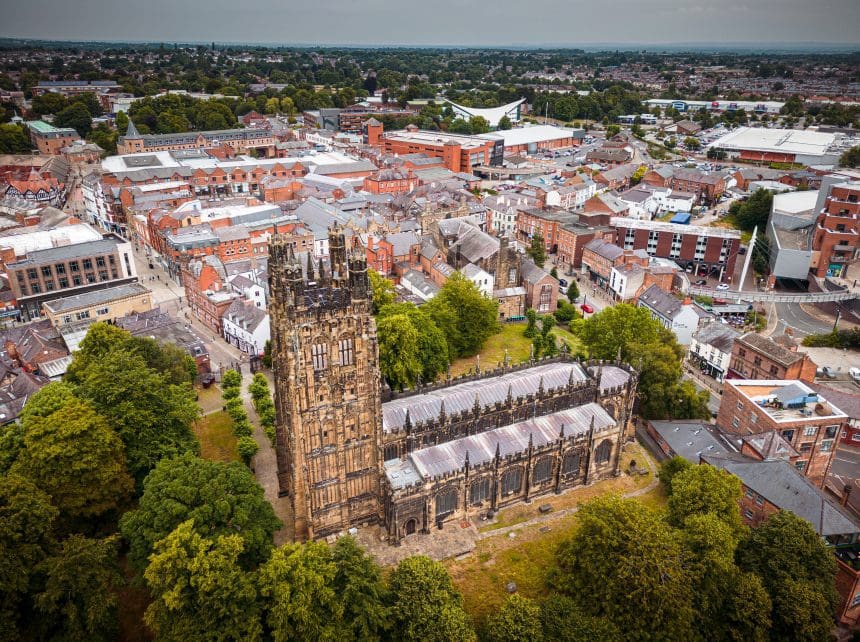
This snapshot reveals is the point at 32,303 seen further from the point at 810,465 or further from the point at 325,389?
the point at 810,465

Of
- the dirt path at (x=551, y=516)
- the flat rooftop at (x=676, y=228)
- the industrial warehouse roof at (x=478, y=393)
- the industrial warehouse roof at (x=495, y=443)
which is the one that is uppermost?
the industrial warehouse roof at (x=478, y=393)

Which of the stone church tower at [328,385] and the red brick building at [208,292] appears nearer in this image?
the stone church tower at [328,385]

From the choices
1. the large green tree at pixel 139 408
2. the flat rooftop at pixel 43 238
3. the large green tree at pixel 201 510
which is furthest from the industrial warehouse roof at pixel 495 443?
the flat rooftop at pixel 43 238

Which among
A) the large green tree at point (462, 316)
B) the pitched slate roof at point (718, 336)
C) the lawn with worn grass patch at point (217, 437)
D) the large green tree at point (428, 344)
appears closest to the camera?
the lawn with worn grass patch at point (217, 437)

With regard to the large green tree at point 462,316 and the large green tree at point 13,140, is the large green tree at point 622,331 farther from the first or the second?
the large green tree at point 13,140

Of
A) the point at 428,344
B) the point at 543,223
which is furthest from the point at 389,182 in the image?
the point at 428,344

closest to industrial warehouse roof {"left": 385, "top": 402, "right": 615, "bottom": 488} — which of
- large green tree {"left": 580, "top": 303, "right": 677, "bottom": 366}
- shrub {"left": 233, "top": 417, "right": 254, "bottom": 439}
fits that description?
large green tree {"left": 580, "top": 303, "right": 677, "bottom": 366}

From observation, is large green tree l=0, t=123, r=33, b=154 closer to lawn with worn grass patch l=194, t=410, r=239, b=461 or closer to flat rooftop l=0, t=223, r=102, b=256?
flat rooftop l=0, t=223, r=102, b=256
